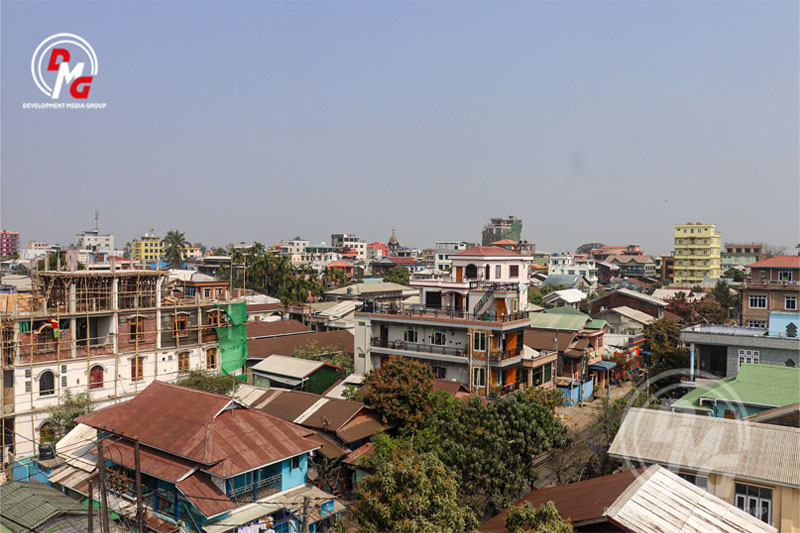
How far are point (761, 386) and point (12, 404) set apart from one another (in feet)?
107

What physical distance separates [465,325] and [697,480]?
51.9 feet

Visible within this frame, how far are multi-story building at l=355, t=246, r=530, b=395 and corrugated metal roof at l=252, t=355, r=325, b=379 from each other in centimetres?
390

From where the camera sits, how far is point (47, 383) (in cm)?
2841

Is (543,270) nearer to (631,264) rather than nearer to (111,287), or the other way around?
(631,264)

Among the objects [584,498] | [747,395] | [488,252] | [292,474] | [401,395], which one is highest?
[488,252]

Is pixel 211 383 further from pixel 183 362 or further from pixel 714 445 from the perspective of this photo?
pixel 714 445

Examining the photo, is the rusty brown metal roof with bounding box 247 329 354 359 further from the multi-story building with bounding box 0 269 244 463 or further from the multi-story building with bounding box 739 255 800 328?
the multi-story building with bounding box 739 255 800 328

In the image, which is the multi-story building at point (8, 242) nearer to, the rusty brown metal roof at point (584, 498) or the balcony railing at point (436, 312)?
the balcony railing at point (436, 312)

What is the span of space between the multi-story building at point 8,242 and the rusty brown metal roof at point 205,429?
16316 centimetres

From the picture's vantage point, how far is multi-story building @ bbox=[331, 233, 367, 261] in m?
155

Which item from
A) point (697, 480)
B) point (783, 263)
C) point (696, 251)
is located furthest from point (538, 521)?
point (696, 251)

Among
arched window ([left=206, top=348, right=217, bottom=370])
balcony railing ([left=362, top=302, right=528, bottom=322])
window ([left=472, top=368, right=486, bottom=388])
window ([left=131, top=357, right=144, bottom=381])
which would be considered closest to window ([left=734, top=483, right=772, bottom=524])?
window ([left=472, top=368, right=486, bottom=388])

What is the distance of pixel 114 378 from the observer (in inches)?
1218

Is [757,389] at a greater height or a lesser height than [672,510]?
greater
